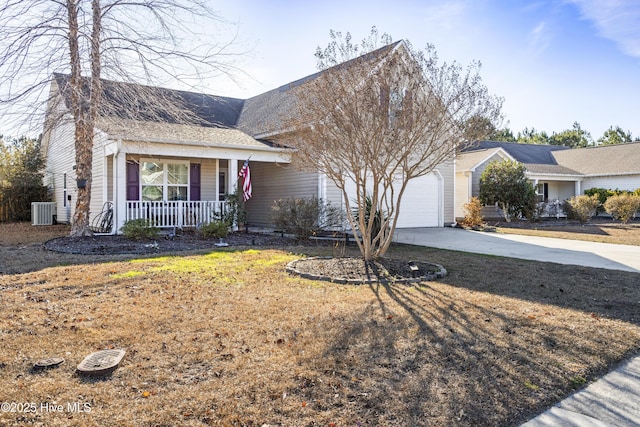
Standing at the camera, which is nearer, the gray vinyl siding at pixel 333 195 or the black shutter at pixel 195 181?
the gray vinyl siding at pixel 333 195

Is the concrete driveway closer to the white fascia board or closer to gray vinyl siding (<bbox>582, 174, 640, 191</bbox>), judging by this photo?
the white fascia board

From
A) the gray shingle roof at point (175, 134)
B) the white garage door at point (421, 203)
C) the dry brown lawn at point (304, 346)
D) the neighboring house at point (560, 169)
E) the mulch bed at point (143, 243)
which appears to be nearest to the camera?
the dry brown lawn at point (304, 346)

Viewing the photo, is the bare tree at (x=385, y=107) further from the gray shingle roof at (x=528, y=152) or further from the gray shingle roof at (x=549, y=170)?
the gray shingle roof at (x=528, y=152)

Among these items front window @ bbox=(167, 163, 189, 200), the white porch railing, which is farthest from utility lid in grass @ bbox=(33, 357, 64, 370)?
front window @ bbox=(167, 163, 189, 200)

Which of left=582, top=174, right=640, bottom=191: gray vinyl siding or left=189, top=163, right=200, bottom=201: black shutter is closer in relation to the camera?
left=189, top=163, right=200, bottom=201: black shutter

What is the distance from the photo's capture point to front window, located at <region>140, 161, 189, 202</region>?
14548 mm

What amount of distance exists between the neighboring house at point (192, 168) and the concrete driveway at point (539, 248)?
2.35 meters

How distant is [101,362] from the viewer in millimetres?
3344

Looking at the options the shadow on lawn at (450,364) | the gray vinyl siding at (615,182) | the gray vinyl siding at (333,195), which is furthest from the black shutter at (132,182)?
the gray vinyl siding at (615,182)

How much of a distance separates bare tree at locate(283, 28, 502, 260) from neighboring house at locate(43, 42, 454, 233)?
1.33 m

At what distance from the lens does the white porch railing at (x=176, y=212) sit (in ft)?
Result: 42.4

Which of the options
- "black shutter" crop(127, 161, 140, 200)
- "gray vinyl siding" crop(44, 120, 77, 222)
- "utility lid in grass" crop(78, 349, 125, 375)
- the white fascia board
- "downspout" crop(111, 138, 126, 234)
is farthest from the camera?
"gray vinyl siding" crop(44, 120, 77, 222)

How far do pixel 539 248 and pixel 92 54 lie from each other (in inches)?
492

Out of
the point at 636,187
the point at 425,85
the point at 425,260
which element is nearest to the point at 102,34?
the point at 425,85
